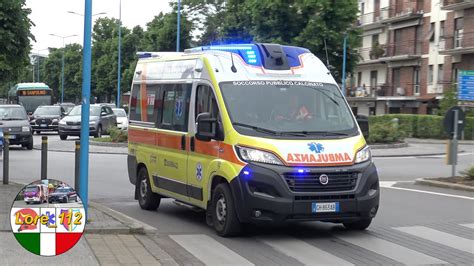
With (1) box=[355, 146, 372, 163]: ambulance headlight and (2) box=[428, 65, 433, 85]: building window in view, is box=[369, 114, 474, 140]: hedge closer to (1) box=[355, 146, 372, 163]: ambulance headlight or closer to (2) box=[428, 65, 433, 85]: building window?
(2) box=[428, 65, 433, 85]: building window

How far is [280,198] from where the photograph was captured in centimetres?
789

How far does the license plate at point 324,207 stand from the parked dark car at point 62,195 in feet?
12.0

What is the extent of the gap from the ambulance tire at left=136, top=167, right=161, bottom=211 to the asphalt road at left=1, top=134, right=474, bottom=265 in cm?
17

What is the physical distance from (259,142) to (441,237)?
2.80 meters

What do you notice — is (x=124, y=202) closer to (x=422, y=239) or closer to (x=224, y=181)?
(x=224, y=181)

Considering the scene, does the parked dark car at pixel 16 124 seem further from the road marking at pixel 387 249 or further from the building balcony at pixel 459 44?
the building balcony at pixel 459 44

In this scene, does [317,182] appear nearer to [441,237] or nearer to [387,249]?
[387,249]

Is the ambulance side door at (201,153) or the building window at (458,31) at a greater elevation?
the building window at (458,31)

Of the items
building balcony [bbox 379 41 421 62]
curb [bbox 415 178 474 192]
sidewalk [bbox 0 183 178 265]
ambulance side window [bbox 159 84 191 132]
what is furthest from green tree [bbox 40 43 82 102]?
sidewalk [bbox 0 183 178 265]

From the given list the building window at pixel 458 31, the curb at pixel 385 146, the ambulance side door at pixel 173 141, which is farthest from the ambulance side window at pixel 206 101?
the building window at pixel 458 31

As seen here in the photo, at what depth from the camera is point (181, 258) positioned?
7297 millimetres

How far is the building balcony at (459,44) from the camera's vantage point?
4368cm

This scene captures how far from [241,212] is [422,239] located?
245 cm

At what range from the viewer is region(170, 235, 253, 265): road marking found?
283 inches
